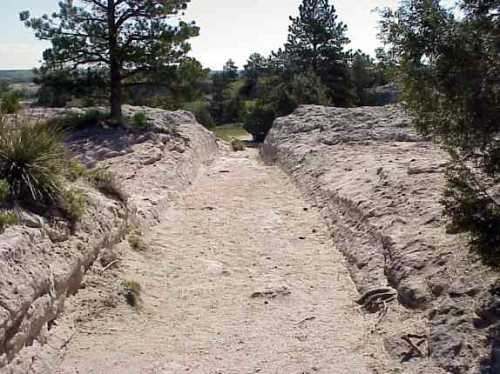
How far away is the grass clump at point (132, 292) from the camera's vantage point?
Result: 6.91 meters

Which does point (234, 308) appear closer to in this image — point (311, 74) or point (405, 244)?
point (405, 244)

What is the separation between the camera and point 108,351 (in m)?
5.76

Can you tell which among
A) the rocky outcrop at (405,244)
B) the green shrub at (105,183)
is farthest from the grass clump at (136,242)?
the rocky outcrop at (405,244)

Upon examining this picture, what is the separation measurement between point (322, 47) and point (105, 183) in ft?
116

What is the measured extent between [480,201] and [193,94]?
14496mm

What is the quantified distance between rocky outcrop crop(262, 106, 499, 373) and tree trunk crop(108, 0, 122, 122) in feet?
20.0

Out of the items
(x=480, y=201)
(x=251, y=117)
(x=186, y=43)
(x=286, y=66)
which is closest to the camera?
(x=480, y=201)

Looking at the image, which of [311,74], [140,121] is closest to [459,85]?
[140,121]

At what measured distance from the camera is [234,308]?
7.09 m

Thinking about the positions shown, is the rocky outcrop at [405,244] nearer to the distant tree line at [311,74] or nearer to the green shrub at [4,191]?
the green shrub at [4,191]

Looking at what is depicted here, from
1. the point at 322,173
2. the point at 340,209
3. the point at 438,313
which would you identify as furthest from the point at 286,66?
the point at 438,313

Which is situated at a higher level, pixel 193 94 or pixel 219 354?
pixel 193 94

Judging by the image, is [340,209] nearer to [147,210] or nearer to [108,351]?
[147,210]

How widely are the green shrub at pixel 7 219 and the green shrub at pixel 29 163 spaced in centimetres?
52
